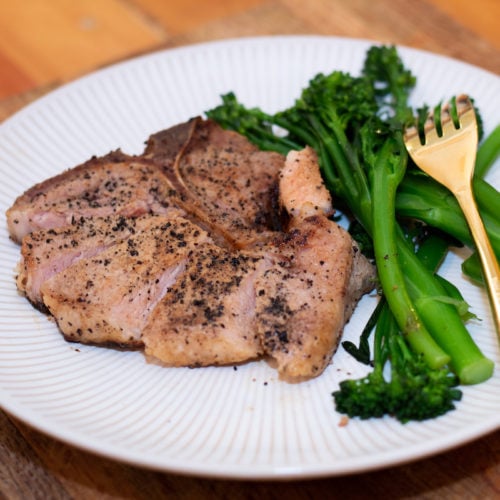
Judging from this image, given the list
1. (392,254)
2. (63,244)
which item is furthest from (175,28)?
(392,254)

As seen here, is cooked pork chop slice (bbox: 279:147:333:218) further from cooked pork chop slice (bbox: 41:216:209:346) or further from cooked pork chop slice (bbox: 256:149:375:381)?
cooked pork chop slice (bbox: 41:216:209:346)

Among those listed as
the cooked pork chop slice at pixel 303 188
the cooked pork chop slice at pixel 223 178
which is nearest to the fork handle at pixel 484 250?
the cooked pork chop slice at pixel 303 188

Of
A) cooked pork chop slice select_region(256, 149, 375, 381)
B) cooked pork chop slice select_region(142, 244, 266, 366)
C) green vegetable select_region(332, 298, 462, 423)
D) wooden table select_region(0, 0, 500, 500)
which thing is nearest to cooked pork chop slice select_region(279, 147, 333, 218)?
cooked pork chop slice select_region(256, 149, 375, 381)

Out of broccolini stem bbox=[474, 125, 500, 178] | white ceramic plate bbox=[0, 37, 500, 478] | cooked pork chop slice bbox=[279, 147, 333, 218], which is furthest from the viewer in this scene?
broccolini stem bbox=[474, 125, 500, 178]

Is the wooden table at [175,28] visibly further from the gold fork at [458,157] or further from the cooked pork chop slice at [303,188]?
the cooked pork chop slice at [303,188]

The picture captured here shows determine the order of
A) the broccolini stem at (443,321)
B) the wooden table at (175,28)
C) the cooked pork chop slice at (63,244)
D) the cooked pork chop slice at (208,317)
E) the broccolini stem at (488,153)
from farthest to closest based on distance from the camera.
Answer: the wooden table at (175,28) → the broccolini stem at (488,153) → the cooked pork chop slice at (63,244) → the cooked pork chop slice at (208,317) → the broccolini stem at (443,321)

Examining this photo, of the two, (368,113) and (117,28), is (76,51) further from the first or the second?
(368,113)
